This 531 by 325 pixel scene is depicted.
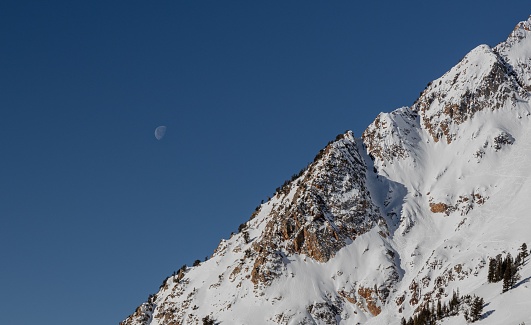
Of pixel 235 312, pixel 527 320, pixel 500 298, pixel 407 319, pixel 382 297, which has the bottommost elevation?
pixel 527 320

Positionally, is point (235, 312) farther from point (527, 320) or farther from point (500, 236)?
point (527, 320)

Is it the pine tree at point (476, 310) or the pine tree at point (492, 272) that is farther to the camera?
the pine tree at point (492, 272)

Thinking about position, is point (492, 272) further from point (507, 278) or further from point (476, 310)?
point (476, 310)

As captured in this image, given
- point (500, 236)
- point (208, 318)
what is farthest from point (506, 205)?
point (208, 318)

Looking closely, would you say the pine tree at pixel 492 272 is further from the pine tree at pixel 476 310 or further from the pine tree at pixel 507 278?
the pine tree at pixel 476 310

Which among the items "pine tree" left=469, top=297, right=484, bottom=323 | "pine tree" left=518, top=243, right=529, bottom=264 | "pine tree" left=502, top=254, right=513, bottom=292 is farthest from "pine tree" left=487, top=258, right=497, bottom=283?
"pine tree" left=469, top=297, right=484, bottom=323

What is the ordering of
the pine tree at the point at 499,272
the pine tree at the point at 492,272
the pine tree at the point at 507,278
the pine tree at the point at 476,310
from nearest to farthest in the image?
1. the pine tree at the point at 476,310
2. the pine tree at the point at 507,278
3. the pine tree at the point at 499,272
4. the pine tree at the point at 492,272

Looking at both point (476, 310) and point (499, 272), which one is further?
point (499, 272)

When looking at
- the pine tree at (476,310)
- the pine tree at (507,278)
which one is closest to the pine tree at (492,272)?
the pine tree at (507,278)

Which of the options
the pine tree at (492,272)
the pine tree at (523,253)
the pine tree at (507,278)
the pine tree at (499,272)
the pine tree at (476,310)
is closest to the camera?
the pine tree at (476,310)

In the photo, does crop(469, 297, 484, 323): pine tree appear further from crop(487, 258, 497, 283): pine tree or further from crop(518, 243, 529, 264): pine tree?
crop(518, 243, 529, 264): pine tree

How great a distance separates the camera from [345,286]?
197500mm

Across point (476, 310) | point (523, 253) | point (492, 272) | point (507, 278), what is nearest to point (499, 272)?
point (492, 272)

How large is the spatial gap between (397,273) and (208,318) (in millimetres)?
59132
